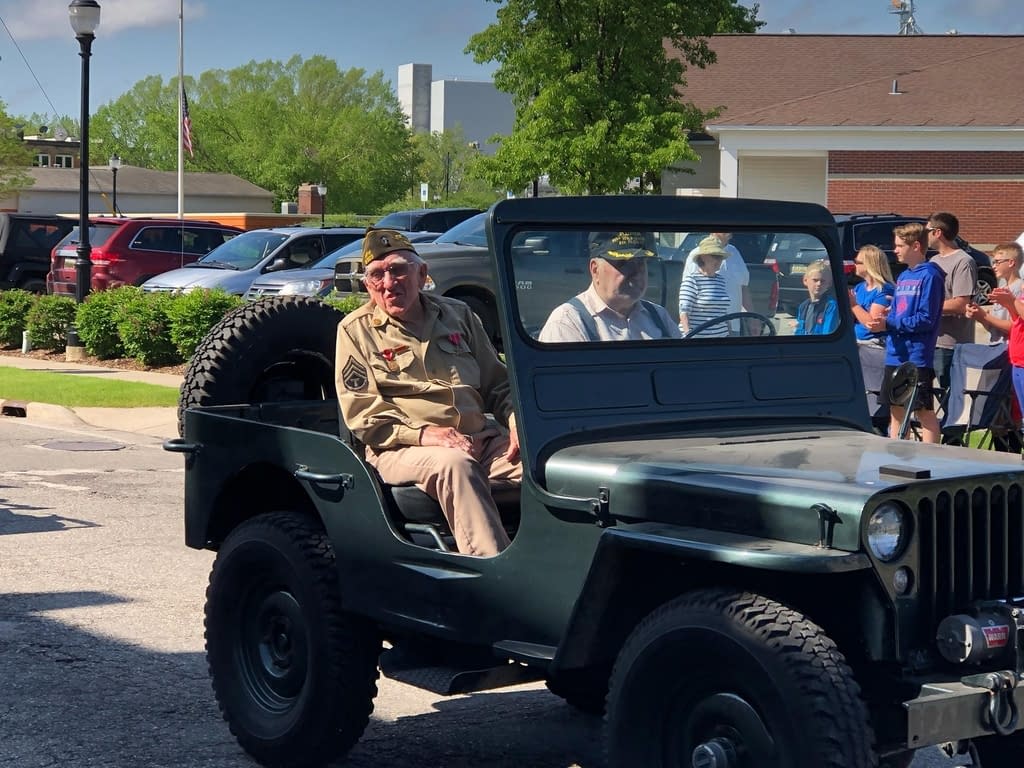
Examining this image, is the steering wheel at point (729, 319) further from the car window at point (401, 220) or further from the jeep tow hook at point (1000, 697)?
the car window at point (401, 220)

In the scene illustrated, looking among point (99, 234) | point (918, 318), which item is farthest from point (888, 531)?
point (99, 234)

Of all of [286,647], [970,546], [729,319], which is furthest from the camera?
[286,647]

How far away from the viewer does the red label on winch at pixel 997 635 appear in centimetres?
341

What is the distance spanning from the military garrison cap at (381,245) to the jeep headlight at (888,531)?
2.23 metres

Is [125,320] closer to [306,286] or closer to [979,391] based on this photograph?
[306,286]

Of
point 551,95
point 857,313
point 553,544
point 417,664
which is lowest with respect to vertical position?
point 417,664

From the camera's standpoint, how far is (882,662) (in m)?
3.45

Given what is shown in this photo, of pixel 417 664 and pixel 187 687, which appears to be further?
pixel 187 687

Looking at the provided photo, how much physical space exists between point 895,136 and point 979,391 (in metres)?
22.6

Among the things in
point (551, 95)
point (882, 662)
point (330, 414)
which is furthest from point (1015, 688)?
point (551, 95)

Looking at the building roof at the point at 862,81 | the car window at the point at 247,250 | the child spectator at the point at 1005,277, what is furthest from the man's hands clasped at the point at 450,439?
the building roof at the point at 862,81

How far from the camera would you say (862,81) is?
35.3m

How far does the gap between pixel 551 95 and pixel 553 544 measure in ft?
91.9

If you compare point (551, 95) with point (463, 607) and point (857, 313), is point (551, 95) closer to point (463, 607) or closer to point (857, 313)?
point (857, 313)
